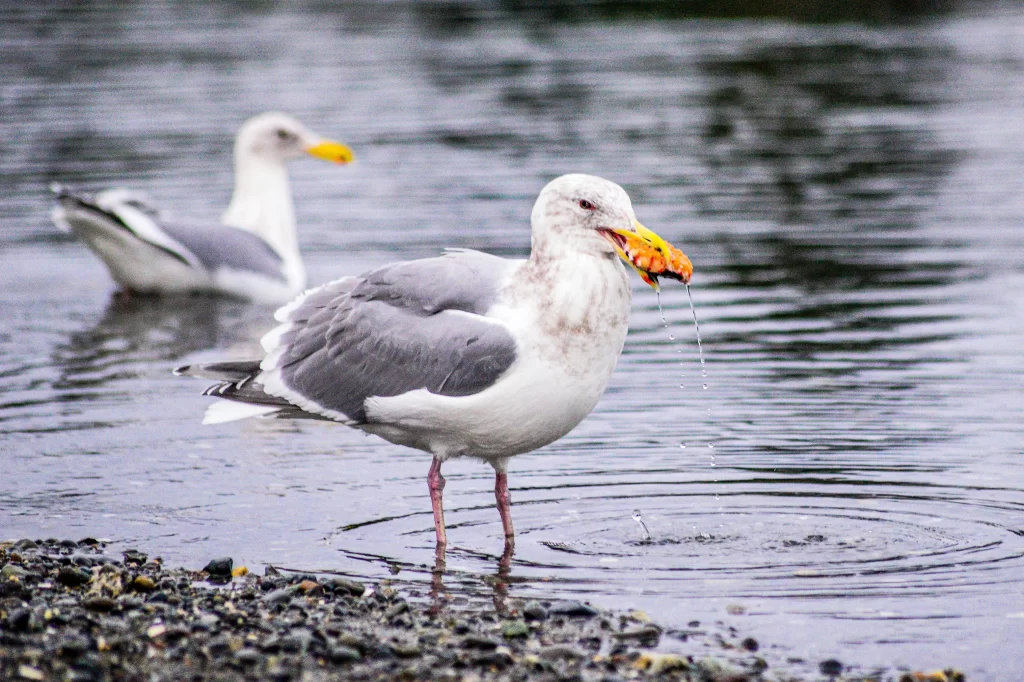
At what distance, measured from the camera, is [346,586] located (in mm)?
7391

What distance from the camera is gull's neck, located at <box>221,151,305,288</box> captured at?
52.7ft

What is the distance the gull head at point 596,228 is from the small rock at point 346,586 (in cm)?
177

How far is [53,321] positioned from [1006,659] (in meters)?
10.3

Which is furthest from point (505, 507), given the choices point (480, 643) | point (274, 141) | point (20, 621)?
point (274, 141)

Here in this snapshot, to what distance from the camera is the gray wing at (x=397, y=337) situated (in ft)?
25.6

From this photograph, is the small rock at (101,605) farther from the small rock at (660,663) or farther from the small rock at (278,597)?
the small rock at (660,663)

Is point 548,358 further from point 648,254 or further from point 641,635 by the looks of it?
point 641,635

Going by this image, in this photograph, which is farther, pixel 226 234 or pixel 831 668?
pixel 226 234

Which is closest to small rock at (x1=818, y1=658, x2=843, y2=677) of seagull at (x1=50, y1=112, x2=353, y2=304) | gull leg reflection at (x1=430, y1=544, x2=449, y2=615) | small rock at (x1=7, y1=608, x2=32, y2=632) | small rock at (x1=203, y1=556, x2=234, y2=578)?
gull leg reflection at (x1=430, y1=544, x2=449, y2=615)

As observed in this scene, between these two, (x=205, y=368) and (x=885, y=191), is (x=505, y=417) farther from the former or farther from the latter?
(x=885, y=191)

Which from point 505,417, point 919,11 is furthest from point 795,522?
point 919,11

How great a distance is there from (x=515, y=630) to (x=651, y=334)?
7.04m

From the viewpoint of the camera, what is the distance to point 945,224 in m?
17.7

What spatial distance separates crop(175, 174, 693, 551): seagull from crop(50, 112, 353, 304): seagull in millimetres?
7076
